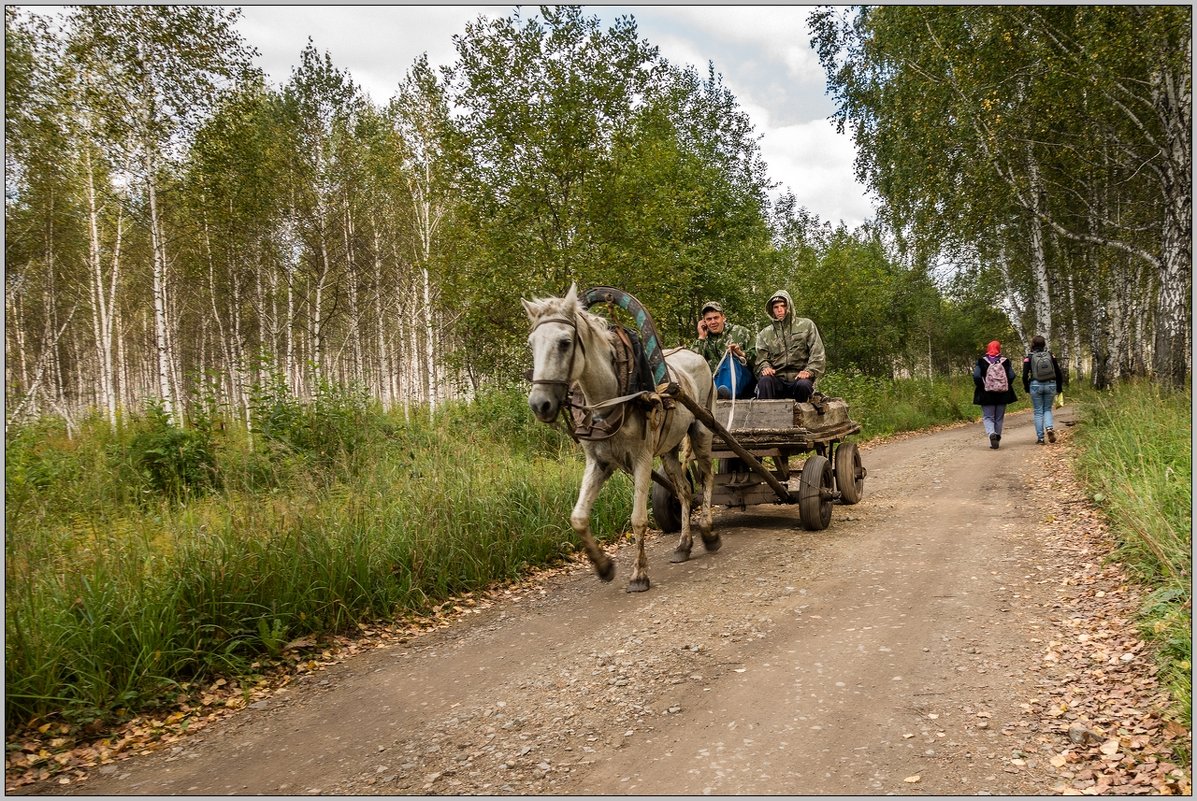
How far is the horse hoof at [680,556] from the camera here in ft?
20.7

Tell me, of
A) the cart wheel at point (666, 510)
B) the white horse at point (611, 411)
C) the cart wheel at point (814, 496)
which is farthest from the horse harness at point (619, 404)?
the cart wheel at point (814, 496)

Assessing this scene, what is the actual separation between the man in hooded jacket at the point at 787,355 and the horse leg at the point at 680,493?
5.96 feet

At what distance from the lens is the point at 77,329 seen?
87.6 feet

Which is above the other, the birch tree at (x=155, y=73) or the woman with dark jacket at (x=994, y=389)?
the birch tree at (x=155, y=73)

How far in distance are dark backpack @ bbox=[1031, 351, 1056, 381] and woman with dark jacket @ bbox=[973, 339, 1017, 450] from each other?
42 centimetres

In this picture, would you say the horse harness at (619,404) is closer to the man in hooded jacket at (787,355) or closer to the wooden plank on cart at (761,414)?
the wooden plank on cart at (761,414)

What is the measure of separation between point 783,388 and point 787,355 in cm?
42

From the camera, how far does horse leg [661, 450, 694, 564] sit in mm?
6375

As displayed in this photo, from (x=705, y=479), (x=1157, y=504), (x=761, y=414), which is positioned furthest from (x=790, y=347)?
(x=1157, y=504)

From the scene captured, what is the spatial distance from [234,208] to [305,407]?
12.6 metres

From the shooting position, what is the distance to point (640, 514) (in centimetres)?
542

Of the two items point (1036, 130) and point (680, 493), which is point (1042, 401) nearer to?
point (1036, 130)

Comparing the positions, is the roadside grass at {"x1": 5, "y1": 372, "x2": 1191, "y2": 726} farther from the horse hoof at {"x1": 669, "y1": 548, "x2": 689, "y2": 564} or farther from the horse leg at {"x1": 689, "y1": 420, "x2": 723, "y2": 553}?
the horse leg at {"x1": 689, "y1": 420, "x2": 723, "y2": 553}

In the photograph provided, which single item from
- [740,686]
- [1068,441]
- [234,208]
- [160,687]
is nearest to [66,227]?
[234,208]
